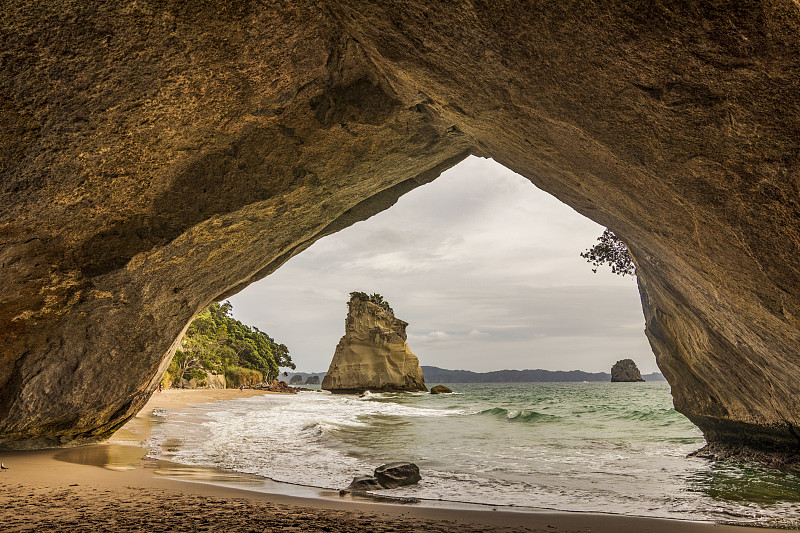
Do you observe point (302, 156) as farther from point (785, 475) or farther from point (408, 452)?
point (785, 475)

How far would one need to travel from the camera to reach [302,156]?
235 inches

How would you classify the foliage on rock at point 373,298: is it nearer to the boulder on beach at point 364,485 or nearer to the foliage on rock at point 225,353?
the foliage on rock at point 225,353

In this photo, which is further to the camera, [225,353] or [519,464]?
[225,353]

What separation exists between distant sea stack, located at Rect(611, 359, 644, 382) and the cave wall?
4777 inches

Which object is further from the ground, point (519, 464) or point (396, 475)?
point (396, 475)

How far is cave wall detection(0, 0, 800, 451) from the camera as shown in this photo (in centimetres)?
312

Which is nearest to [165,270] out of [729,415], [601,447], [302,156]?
[302,156]

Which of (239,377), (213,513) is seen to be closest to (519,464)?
(213,513)

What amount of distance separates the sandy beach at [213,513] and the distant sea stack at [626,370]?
125 meters

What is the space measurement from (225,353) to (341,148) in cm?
5601

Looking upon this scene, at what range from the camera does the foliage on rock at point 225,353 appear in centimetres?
4130

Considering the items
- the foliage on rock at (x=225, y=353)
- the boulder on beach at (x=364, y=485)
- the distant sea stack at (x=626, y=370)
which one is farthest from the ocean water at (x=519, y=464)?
the distant sea stack at (x=626, y=370)

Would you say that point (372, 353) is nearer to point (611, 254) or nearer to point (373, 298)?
point (373, 298)

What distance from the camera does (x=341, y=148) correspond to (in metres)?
6.16
